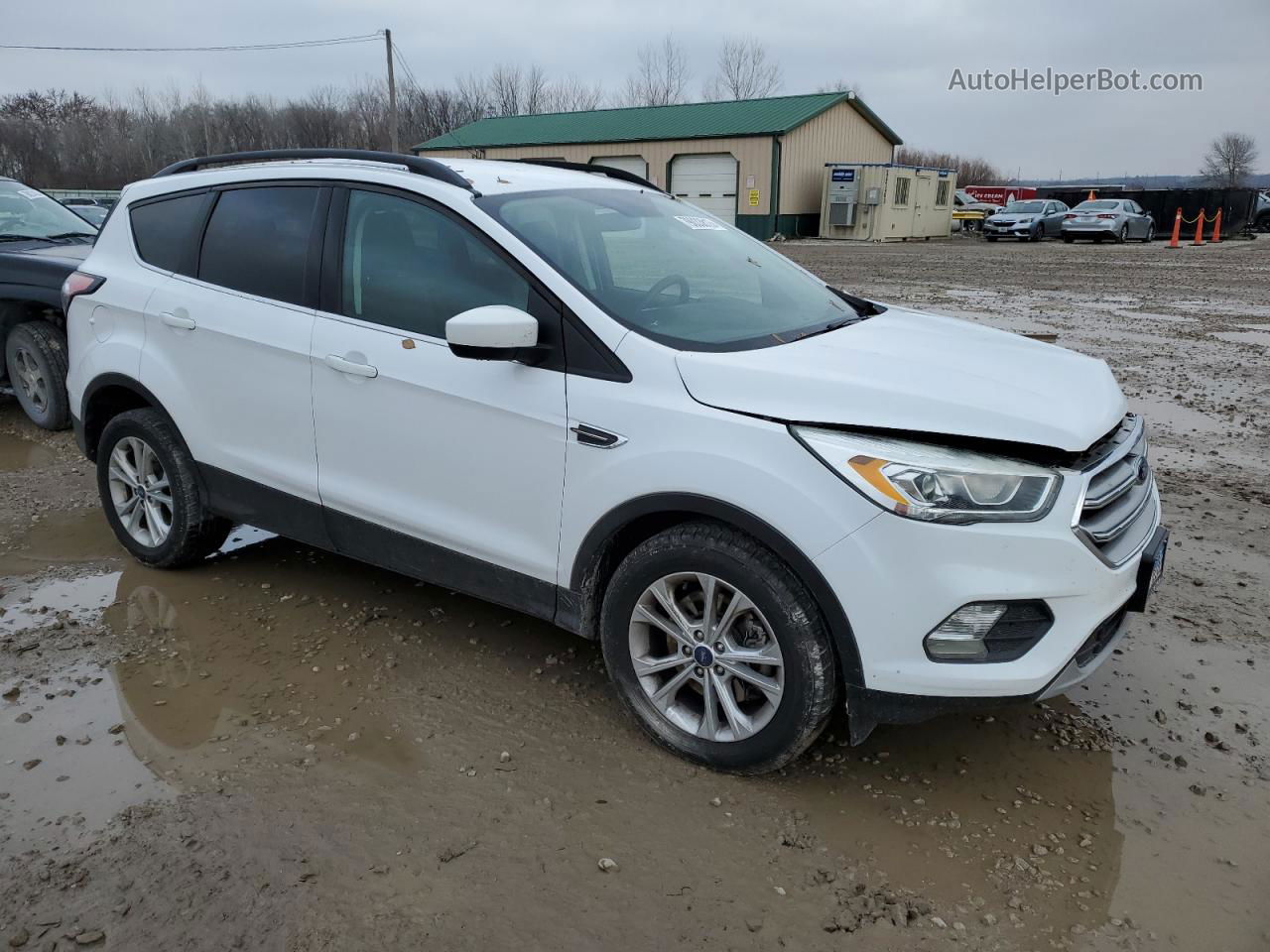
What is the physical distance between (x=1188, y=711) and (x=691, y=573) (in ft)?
6.46

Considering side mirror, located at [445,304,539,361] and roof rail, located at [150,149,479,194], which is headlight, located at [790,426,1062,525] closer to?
side mirror, located at [445,304,539,361]

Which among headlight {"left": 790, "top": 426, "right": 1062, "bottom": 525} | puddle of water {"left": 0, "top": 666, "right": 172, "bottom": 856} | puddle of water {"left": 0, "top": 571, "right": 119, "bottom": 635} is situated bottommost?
puddle of water {"left": 0, "top": 666, "right": 172, "bottom": 856}

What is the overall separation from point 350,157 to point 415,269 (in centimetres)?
79

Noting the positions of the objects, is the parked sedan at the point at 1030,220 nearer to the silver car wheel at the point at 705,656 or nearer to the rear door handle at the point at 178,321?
the rear door handle at the point at 178,321

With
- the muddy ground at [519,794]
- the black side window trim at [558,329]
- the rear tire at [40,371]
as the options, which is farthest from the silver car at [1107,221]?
the black side window trim at [558,329]

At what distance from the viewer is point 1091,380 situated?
3.31m

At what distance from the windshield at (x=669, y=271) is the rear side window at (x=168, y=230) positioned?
1.65 meters

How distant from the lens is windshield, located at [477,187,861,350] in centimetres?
330

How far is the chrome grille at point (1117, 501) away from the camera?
2.73m

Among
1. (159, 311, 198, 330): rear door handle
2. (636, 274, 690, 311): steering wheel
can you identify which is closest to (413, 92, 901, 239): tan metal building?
(159, 311, 198, 330): rear door handle

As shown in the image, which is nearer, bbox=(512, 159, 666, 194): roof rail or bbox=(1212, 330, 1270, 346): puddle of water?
bbox=(512, 159, 666, 194): roof rail

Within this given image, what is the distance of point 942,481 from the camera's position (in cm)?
264

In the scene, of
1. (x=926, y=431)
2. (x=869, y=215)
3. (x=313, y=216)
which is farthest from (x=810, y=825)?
(x=869, y=215)

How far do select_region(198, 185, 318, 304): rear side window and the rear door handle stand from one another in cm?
20
